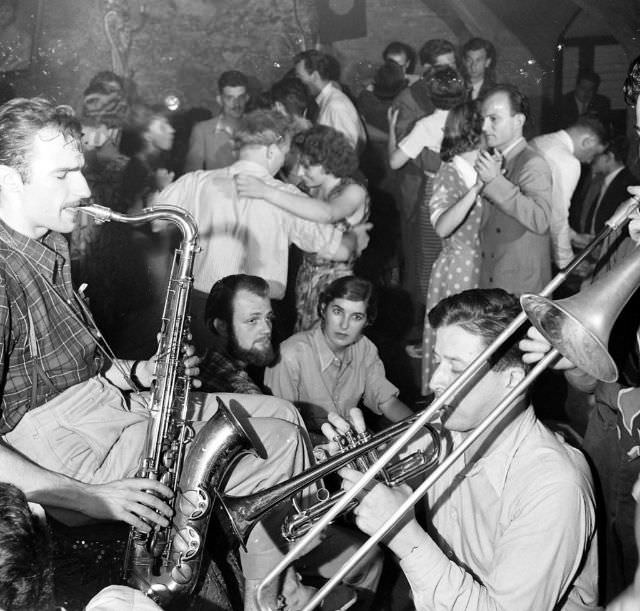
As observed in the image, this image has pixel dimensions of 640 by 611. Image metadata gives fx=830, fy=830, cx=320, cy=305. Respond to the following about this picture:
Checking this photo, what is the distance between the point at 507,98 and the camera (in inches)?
185

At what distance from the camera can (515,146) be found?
15.4ft

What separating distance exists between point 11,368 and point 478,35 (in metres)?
3.32

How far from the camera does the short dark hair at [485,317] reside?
8.43 ft

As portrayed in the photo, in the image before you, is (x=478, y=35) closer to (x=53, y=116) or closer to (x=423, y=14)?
(x=423, y=14)

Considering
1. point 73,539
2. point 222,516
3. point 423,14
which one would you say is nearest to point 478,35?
point 423,14

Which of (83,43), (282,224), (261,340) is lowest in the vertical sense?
(261,340)

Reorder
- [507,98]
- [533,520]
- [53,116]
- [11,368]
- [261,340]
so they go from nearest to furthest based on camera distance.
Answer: [533,520], [11,368], [53,116], [261,340], [507,98]

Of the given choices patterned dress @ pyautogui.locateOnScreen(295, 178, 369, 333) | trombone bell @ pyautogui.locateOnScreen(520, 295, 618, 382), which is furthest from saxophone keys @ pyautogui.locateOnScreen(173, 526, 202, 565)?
patterned dress @ pyautogui.locateOnScreen(295, 178, 369, 333)

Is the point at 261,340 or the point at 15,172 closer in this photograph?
the point at 15,172

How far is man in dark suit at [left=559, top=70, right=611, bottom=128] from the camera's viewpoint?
4.73m

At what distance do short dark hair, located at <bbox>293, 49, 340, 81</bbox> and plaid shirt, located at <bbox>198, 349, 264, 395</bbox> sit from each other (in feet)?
5.87

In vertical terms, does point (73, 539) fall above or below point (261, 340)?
below

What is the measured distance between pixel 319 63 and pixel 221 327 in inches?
67.1

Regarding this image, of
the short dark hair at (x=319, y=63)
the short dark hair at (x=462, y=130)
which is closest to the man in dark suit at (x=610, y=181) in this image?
the short dark hair at (x=462, y=130)
